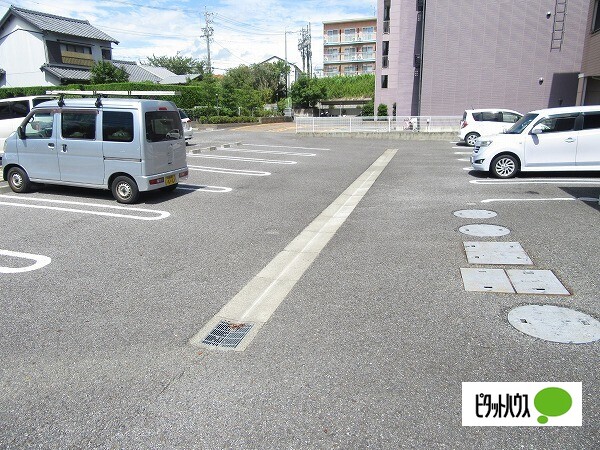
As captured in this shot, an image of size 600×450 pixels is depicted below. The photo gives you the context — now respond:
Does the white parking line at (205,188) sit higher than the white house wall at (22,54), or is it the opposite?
the white house wall at (22,54)

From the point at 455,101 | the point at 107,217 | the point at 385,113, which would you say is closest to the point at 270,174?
the point at 107,217

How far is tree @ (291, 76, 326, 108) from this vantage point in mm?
48531

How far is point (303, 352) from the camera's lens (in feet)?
10.8

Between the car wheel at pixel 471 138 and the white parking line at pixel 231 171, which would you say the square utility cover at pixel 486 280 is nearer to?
the white parking line at pixel 231 171

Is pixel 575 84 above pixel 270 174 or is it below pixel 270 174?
above

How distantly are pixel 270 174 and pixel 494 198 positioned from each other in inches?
227

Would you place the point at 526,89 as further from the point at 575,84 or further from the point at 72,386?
the point at 72,386

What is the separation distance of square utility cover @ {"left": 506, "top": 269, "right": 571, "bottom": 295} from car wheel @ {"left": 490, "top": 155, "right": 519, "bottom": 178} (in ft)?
20.9

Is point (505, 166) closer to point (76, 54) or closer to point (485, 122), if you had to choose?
point (485, 122)

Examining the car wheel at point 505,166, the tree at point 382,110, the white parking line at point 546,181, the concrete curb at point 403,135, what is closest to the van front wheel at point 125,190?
the white parking line at point 546,181

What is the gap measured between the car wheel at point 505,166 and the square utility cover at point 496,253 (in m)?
5.42

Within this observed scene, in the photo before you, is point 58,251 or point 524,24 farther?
point 524,24

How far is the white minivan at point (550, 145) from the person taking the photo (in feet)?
32.0

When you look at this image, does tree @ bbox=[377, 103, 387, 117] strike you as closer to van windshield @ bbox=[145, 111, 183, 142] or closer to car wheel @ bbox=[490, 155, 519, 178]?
car wheel @ bbox=[490, 155, 519, 178]
